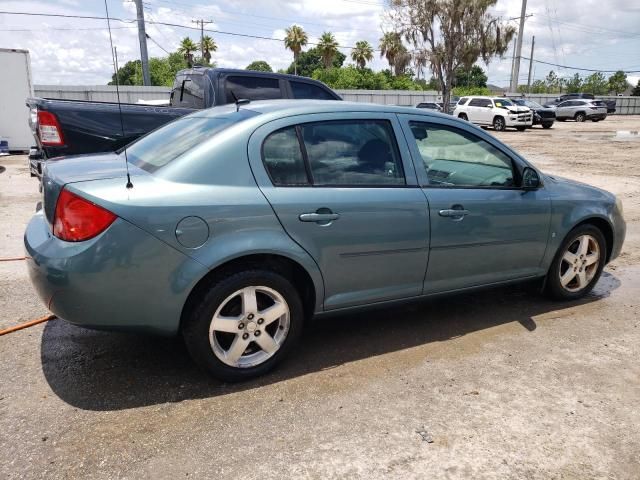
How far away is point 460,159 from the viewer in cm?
418

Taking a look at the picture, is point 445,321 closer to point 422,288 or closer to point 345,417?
point 422,288

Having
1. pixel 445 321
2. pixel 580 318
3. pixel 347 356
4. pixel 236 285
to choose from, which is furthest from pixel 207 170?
pixel 580 318

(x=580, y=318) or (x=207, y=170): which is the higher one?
(x=207, y=170)

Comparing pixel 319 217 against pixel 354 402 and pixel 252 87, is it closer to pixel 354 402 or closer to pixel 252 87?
pixel 354 402

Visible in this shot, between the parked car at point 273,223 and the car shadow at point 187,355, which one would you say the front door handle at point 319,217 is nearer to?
the parked car at point 273,223

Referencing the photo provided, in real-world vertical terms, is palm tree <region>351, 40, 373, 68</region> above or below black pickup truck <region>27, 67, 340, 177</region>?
above

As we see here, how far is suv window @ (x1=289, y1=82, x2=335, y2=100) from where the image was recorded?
738 centimetres

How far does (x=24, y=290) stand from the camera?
4.54m

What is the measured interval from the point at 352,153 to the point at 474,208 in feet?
3.21

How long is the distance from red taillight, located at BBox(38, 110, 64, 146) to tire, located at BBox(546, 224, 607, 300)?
4.97 metres

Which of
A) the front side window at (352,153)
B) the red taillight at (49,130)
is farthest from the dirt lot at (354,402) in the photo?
the red taillight at (49,130)

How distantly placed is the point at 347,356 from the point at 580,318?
2.03 m

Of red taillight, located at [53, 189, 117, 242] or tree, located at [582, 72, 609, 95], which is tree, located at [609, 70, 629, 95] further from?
red taillight, located at [53, 189, 117, 242]

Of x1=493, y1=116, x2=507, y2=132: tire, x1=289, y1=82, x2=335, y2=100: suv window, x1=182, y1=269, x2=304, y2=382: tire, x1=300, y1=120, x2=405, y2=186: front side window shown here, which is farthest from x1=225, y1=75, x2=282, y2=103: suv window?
x1=493, y1=116, x2=507, y2=132: tire
